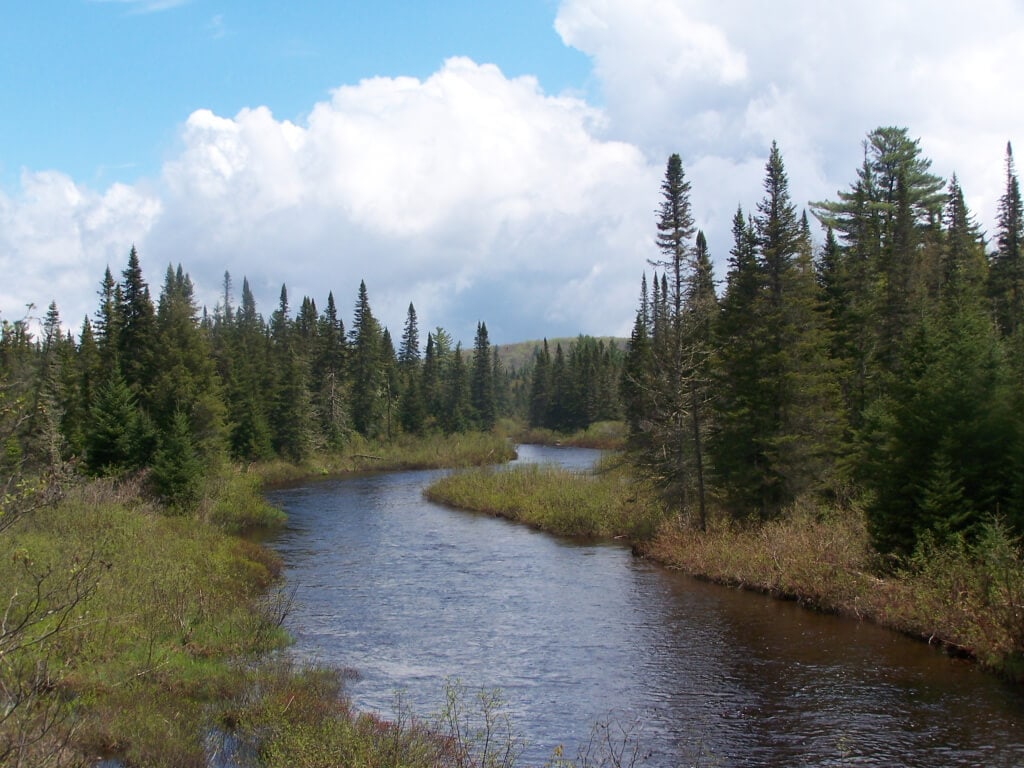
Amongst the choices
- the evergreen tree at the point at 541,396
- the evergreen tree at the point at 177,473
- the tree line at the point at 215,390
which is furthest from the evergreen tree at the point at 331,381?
the evergreen tree at the point at 177,473

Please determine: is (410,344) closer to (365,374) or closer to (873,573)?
(365,374)

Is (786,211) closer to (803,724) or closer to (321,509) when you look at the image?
(803,724)

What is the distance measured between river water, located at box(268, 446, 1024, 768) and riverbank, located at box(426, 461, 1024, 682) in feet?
2.48

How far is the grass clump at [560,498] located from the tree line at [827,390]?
6.81ft

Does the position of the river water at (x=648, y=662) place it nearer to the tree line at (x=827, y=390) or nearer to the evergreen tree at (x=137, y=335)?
the tree line at (x=827, y=390)

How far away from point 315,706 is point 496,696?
3504 millimetres

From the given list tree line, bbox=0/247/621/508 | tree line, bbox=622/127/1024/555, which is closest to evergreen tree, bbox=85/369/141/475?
tree line, bbox=0/247/621/508

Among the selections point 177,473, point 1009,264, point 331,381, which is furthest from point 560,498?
point 331,381

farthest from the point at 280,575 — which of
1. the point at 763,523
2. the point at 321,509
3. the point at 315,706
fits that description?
the point at 321,509

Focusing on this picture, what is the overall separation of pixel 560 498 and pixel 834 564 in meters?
17.8

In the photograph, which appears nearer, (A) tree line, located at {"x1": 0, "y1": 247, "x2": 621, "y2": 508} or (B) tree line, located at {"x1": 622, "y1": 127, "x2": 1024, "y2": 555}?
(B) tree line, located at {"x1": 622, "y1": 127, "x2": 1024, "y2": 555}

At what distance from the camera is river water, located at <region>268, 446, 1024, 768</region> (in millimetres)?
13758

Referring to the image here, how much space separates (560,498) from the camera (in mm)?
40188

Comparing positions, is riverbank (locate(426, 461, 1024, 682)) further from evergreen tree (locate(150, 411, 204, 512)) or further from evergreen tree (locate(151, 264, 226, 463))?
evergreen tree (locate(151, 264, 226, 463))
